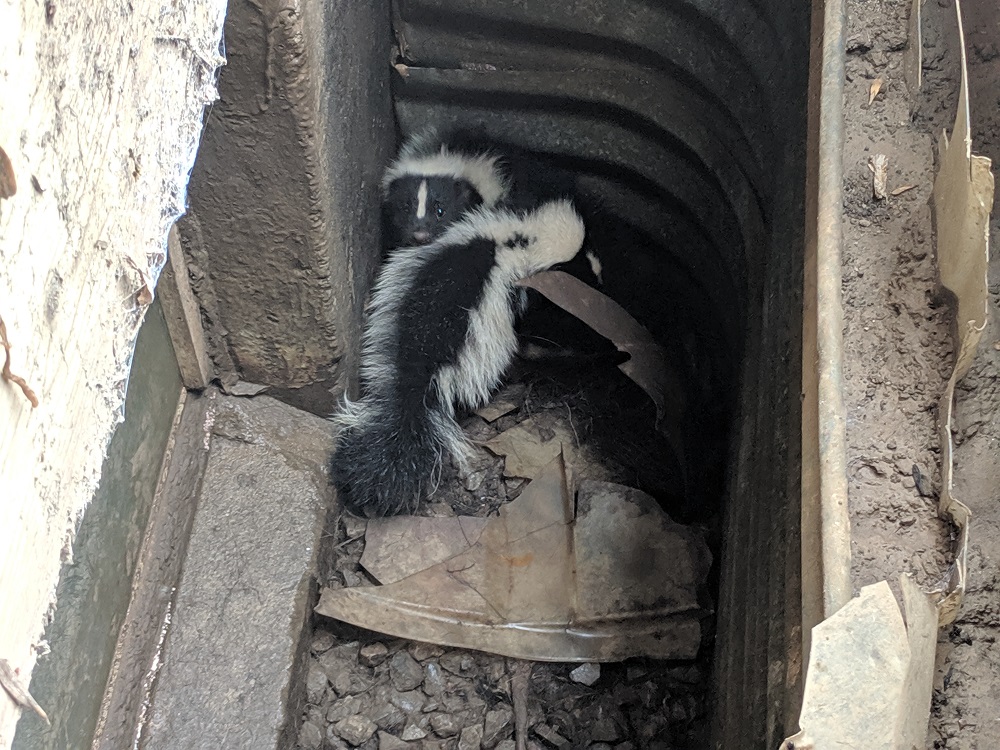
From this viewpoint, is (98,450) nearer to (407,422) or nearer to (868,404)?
(868,404)

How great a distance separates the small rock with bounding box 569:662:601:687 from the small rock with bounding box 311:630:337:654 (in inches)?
21.0

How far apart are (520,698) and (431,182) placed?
1428 millimetres

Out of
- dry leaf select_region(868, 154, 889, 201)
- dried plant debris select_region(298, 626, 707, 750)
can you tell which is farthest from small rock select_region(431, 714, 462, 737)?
dry leaf select_region(868, 154, 889, 201)

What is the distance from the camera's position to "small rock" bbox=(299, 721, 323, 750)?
6.46 ft

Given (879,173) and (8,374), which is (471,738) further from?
(8,374)

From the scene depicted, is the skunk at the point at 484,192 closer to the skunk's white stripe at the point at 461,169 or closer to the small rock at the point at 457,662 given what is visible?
the skunk's white stripe at the point at 461,169

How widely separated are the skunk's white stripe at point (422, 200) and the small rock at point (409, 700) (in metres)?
1.32

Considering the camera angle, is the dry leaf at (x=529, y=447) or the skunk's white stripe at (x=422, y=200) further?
the skunk's white stripe at (x=422, y=200)

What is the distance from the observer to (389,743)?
6.54 feet

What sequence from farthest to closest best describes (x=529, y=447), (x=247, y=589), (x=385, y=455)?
(x=529, y=447) < (x=385, y=455) < (x=247, y=589)

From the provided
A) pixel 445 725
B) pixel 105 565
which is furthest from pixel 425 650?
pixel 105 565

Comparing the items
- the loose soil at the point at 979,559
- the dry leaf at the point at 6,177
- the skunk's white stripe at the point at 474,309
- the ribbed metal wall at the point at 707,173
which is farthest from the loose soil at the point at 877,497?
the dry leaf at the point at 6,177

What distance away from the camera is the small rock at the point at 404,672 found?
2.08m

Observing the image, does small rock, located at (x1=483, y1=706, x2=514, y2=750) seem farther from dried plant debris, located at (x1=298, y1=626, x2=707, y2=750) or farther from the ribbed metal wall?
the ribbed metal wall
